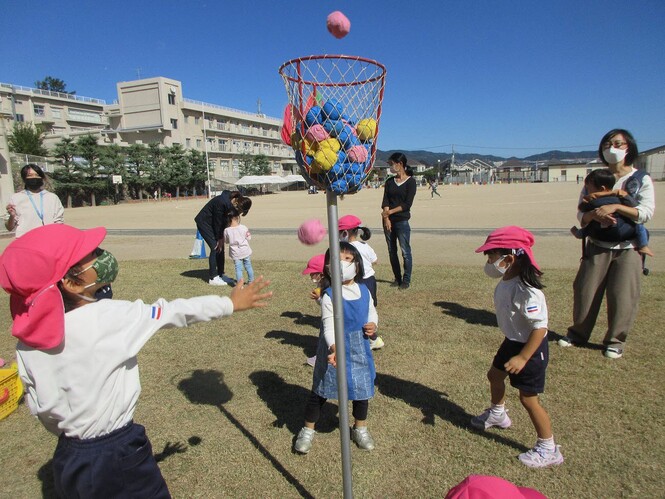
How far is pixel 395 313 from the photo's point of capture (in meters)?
5.79

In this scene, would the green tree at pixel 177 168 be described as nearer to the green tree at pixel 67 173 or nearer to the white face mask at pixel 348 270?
the green tree at pixel 67 173

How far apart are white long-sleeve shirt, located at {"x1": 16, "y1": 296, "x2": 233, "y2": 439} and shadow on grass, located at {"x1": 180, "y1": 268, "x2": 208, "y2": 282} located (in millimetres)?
6747

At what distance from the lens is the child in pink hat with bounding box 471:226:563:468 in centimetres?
267

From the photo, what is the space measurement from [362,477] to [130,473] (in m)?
1.41

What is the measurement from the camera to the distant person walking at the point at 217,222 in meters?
7.48

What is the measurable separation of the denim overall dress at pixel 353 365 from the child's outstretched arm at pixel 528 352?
909mm

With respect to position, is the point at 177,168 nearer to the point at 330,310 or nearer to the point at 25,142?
the point at 25,142

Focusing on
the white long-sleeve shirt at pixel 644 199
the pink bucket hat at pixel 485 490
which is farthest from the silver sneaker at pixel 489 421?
the white long-sleeve shirt at pixel 644 199

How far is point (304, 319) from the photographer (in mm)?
5777

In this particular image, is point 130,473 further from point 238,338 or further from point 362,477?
point 238,338

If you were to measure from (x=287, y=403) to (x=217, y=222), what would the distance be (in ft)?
15.6

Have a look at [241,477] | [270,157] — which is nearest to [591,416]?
[241,477]

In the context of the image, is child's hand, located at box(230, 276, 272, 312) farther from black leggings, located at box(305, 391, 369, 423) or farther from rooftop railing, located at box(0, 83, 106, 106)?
rooftop railing, located at box(0, 83, 106, 106)

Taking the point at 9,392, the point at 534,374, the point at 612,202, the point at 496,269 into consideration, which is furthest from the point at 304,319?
the point at 612,202
